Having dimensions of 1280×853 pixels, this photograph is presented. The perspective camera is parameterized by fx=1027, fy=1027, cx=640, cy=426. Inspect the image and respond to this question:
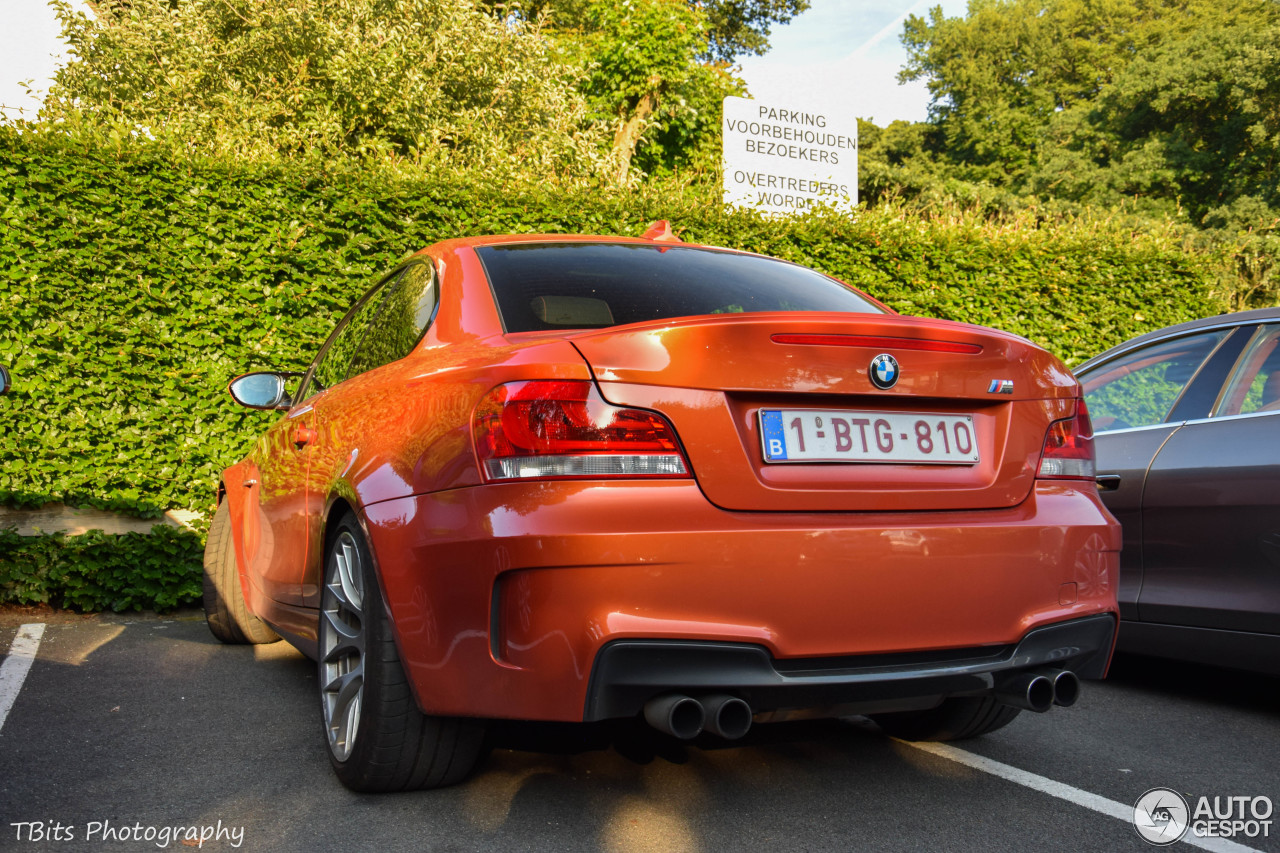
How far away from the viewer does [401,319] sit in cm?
337

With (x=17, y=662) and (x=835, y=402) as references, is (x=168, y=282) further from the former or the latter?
(x=835, y=402)

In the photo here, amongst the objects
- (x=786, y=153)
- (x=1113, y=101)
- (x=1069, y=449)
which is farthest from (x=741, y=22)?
(x=1069, y=449)

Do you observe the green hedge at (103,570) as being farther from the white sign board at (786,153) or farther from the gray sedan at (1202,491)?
the white sign board at (786,153)

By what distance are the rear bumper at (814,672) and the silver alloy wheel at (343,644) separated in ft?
2.80

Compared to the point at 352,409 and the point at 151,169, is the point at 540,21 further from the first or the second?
the point at 352,409

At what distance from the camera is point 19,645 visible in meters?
4.96

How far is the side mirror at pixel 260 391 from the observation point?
14.1 feet

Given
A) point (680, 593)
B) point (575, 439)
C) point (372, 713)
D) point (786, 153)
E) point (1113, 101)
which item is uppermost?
point (1113, 101)

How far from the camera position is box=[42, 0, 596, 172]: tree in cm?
1062

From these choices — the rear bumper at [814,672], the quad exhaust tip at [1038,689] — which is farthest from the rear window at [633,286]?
the quad exhaust tip at [1038,689]

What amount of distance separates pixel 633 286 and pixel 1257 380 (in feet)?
8.67

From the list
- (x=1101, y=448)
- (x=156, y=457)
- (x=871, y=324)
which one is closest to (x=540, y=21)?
(x=156, y=457)

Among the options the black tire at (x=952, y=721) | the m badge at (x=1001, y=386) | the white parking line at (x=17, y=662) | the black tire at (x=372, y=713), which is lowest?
the white parking line at (x=17, y=662)

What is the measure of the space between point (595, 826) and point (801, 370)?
4.17 ft
